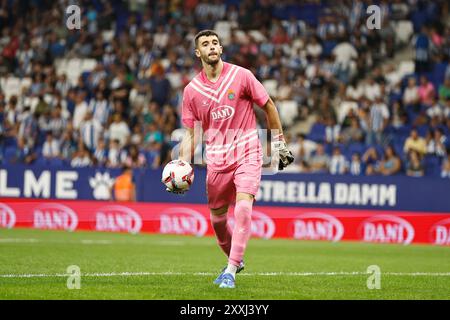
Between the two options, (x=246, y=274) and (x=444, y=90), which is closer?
(x=246, y=274)

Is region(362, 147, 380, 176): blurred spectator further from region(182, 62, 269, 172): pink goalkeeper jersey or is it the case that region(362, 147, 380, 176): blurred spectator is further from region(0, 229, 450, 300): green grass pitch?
region(182, 62, 269, 172): pink goalkeeper jersey

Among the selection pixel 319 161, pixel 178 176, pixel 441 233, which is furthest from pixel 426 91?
pixel 178 176

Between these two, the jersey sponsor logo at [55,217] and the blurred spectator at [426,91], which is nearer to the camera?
the jersey sponsor logo at [55,217]

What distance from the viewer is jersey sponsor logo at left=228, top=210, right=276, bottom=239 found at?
21422mm

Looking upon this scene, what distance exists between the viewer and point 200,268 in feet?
41.9

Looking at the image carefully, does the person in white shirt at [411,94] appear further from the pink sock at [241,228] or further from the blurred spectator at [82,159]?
the pink sock at [241,228]

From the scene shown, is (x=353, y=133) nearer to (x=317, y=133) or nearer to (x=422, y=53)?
(x=317, y=133)

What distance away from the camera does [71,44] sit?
29500 millimetres

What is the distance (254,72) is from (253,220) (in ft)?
19.2

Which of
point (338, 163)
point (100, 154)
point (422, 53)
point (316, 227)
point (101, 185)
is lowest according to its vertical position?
point (316, 227)

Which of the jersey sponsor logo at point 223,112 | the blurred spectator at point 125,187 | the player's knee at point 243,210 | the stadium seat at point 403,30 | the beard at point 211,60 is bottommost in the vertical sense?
the blurred spectator at point 125,187

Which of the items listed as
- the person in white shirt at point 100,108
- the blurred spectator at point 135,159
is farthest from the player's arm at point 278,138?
the person in white shirt at point 100,108

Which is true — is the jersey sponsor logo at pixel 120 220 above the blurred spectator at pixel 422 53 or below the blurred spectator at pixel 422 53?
below

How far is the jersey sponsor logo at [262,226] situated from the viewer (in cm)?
2142
